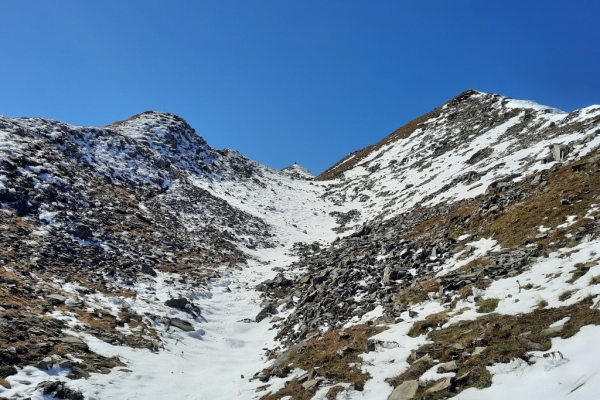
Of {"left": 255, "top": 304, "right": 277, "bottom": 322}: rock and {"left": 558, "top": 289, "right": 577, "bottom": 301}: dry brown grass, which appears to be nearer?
{"left": 558, "top": 289, "right": 577, "bottom": 301}: dry brown grass

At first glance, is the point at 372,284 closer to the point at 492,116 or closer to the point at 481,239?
the point at 481,239

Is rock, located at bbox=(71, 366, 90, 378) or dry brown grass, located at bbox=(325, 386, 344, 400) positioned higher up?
rock, located at bbox=(71, 366, 90, 378)

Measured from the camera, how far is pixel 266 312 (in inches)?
1021

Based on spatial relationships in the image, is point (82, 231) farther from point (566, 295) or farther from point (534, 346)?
point (566, 295)

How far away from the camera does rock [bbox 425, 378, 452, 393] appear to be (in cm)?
977

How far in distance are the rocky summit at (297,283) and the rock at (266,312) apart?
0.12 meters

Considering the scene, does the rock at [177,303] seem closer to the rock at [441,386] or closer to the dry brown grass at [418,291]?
the dry brown grass at [418,291]

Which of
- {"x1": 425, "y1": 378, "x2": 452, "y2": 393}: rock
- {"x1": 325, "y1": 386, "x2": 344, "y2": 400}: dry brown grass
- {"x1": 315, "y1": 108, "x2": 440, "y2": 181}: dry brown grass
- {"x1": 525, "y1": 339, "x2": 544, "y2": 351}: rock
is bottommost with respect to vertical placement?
{"x1": 425, "y1": 378, "x2": 452, "y2": 393}: rock

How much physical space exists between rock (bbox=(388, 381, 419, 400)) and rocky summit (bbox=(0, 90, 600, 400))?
83 mm

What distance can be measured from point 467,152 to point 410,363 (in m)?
44.1

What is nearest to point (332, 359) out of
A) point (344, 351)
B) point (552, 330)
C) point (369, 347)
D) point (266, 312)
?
point (344, 351)

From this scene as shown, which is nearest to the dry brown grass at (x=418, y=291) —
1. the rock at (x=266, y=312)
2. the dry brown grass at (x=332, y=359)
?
the dry brown grass at (x=332, y=359)

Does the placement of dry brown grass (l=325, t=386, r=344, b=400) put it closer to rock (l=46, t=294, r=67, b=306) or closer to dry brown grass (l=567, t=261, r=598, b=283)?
dry brown grass (l=567, t=261, r=598, b=283)

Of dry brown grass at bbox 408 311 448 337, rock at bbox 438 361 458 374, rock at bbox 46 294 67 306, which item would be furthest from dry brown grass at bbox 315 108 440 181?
rock at bbox 438 361 458 374
